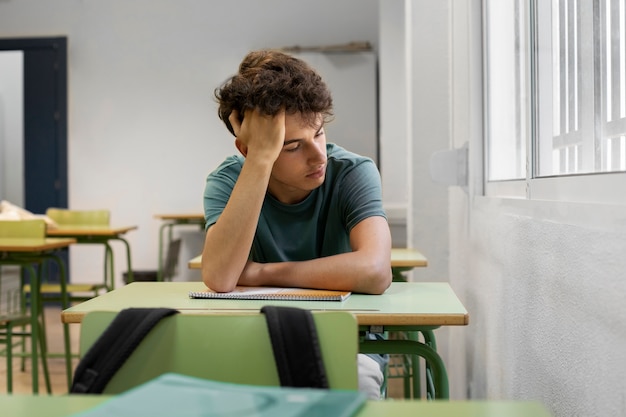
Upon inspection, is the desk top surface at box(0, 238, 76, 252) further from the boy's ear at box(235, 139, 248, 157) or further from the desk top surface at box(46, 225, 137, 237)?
the boy's ear at box(235, 139, 248, 157)

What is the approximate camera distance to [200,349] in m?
1.09

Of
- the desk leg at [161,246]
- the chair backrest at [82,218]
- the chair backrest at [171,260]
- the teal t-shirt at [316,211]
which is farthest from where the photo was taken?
the chair backrest at [171,260]

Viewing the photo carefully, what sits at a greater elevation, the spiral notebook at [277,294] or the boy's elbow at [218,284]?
the boy's elbow at [218,284]

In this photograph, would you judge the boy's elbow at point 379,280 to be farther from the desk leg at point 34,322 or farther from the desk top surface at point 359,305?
the desk leg at point 34,322

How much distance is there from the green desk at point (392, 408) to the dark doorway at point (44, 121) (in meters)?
6.97

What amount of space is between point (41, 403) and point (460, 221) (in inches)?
91.7

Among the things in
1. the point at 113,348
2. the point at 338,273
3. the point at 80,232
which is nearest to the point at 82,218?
the point at 80,232

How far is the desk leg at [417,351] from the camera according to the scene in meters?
1.72

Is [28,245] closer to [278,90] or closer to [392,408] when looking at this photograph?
[278,90]

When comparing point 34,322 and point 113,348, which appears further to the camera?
point 34,322

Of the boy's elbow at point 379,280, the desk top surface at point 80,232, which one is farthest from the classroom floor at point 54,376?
the boy's elbow at point 379,280

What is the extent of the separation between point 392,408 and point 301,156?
1.23 metres

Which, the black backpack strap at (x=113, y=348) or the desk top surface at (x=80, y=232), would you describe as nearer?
the black backpack strap at (x=113, y=348)

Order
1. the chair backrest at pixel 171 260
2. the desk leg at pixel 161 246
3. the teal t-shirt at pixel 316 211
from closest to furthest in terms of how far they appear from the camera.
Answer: the teal t-shirt at pixel 316 211
the desk leg at pixel 161 246
the chair backrest at pixel 171 260
